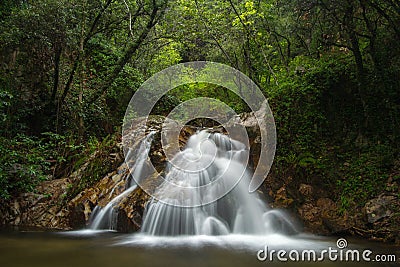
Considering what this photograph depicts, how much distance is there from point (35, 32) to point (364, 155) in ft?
26.8

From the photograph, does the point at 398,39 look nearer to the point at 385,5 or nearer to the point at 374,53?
the point at 374,53

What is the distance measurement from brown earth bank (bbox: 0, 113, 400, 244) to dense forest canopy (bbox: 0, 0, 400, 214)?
0.92 ft

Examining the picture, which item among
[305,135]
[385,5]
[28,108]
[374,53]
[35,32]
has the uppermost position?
[385,5]

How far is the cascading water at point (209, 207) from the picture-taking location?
219 inches

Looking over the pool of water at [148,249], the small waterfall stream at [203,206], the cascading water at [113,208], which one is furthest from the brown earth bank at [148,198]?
the pool of water at [148,249]

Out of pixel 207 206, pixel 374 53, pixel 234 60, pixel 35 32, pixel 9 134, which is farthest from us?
pixel 234 60

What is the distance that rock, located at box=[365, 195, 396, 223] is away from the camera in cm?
537

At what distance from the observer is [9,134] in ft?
26.2

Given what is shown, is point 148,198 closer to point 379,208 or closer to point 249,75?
point 379,208

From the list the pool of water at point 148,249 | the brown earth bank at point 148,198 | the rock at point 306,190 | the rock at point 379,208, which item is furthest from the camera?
the rock at point 306,190

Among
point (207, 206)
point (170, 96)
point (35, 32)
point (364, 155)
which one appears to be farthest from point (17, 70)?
point (364, 155)

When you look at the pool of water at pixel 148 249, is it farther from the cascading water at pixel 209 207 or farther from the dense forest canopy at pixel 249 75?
the dense forest canopy at pixel 249 75

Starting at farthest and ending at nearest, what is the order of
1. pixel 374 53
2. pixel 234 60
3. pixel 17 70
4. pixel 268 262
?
pixel 234 60
pixel 17 70
pixel 374 53
pixel 268 262

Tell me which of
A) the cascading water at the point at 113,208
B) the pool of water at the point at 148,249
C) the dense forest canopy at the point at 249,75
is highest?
the dense forest canopy at the point at 249,75
